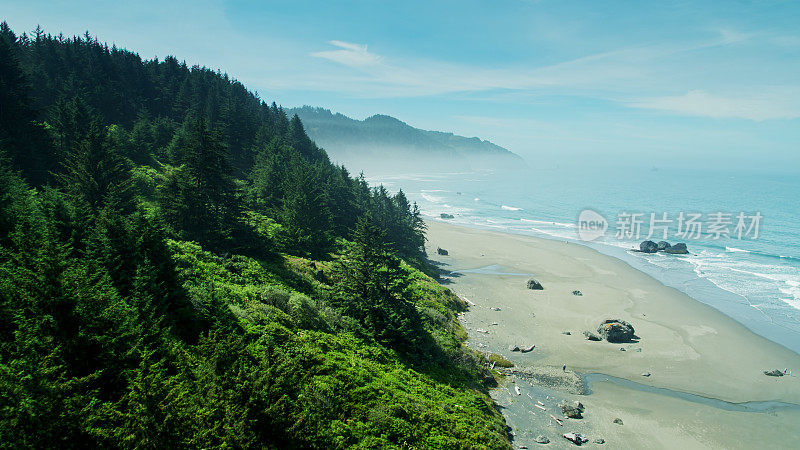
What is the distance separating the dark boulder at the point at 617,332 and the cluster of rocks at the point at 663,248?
42062 mm

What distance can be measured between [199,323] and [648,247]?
7841 cm

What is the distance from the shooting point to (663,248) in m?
69.1

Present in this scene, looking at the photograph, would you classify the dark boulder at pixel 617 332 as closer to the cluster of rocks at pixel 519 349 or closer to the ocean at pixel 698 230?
the cluster of rocks at pixel 519 349

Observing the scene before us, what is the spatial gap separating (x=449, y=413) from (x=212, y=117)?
65.0 meters

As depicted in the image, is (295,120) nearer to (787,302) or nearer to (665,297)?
(665,297)

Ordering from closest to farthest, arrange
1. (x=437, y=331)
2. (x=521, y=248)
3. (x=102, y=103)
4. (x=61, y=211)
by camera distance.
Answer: (x=61, y=211) → (x=437, y=331) → (x=102, y=103) → (x=521, y=248)

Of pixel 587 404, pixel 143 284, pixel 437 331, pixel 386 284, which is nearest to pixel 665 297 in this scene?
pixel 587 404

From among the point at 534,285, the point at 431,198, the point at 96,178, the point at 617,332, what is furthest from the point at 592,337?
the point at 431,198

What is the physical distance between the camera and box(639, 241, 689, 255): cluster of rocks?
220 ft

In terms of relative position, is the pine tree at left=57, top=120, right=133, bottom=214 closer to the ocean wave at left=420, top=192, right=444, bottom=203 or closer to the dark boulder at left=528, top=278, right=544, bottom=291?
the dark boulder at left=528, top=278, right=544, bottom=291

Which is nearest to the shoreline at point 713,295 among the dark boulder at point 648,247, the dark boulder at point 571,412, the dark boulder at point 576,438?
the dark boulder at point 648,247

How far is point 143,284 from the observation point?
12.9 meters

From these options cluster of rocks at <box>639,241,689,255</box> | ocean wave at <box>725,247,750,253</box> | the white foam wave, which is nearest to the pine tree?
cluster of rocks at <box>639,241,689,255</box>

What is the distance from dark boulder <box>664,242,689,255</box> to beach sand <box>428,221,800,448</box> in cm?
1625
